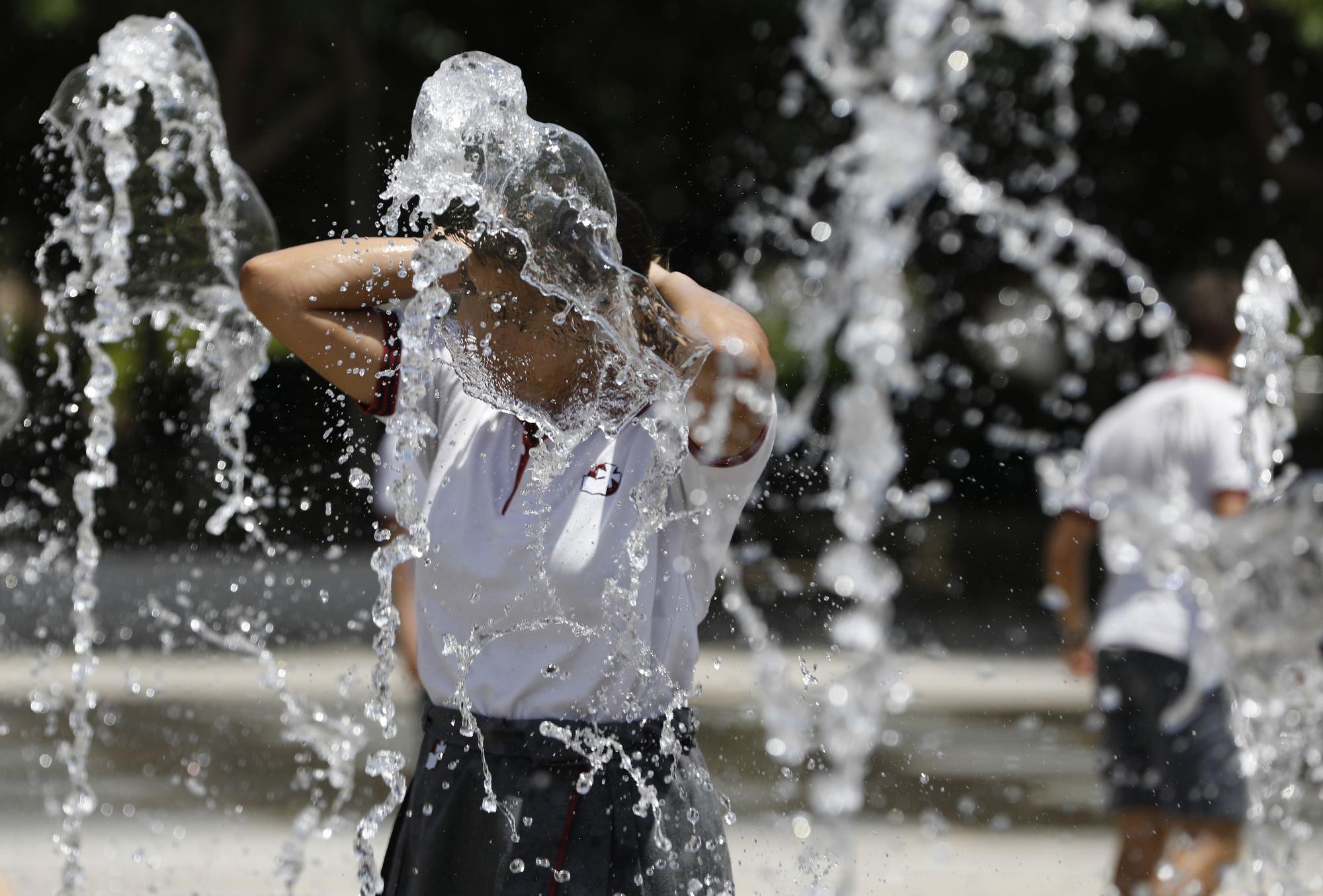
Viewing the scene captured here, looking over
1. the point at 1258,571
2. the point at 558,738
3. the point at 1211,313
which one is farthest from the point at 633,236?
the point at 1211,313

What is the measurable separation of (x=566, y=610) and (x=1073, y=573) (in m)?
2.18

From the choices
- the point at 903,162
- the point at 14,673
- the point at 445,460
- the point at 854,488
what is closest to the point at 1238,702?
the point at 854,488

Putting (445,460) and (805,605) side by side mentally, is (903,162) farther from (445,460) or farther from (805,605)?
(805,605)

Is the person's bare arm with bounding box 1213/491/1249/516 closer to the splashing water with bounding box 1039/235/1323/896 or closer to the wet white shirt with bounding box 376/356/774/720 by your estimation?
the splashing water with bounding box 1039/235/1323/896

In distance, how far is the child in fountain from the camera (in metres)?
2.12

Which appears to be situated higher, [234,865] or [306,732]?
[306,732]

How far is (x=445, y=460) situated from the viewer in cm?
227

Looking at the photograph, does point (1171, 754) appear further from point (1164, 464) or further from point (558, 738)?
point (558, 738)

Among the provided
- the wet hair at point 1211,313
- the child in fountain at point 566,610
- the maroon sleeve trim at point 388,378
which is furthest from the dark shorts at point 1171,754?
the maroon sleeve trim at point 388,378

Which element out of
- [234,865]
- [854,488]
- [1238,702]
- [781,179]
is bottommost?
[234,865]

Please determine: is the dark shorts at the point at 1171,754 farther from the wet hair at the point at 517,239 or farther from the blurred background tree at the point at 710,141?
the blurred background tree at the point at 710,141

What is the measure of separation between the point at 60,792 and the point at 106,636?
2.14 m

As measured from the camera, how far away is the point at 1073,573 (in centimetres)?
396

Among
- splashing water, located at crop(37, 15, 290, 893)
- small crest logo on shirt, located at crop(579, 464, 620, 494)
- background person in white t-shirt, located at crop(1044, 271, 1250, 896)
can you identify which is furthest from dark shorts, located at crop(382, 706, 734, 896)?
background person in white t-shirt, located at crop(1044, 271, 1250, 896)
